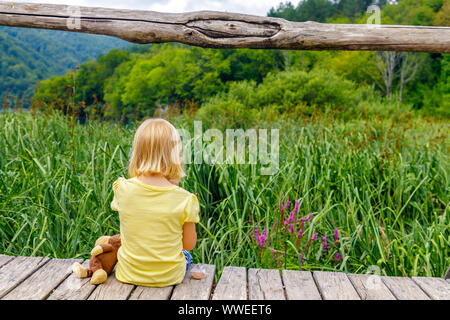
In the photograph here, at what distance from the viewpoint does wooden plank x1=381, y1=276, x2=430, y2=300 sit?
1.70m

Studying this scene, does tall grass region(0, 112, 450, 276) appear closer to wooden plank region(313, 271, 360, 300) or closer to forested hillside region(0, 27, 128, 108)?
wooden plank region(313, 271, 360, 300)

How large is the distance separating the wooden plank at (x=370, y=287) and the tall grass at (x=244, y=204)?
0.47m

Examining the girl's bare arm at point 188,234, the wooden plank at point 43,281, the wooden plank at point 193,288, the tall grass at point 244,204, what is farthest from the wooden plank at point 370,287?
the wooden plank at point 43,281

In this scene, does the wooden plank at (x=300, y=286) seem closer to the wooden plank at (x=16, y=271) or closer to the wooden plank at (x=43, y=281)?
the wooden plank at (x=43, y=281)

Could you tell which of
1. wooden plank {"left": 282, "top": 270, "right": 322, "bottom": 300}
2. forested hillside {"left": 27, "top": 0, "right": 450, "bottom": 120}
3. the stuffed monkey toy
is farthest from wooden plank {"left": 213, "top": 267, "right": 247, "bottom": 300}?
forested hillside {"left": 27, "top": 0, "right": 450, "bottom": 120}

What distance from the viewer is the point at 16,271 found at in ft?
6.01

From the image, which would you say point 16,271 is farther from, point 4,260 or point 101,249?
point 101,249

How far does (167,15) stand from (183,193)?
1.12 metres

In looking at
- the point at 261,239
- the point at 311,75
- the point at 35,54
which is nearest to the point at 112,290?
the point at 261,239

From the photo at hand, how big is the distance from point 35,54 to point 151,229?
59.2 m

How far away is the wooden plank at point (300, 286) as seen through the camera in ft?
5.44

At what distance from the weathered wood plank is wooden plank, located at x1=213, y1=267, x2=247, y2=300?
1.22ft

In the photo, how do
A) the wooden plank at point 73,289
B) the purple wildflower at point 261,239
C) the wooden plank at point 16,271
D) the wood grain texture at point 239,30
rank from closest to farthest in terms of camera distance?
the wooden plank at point 73,289, the wooden plank at point 16,271, the wood grain texture at point 239,30, the purple wildflower at point 261,239

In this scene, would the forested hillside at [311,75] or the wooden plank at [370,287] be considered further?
the forested hillside at [311,75]
